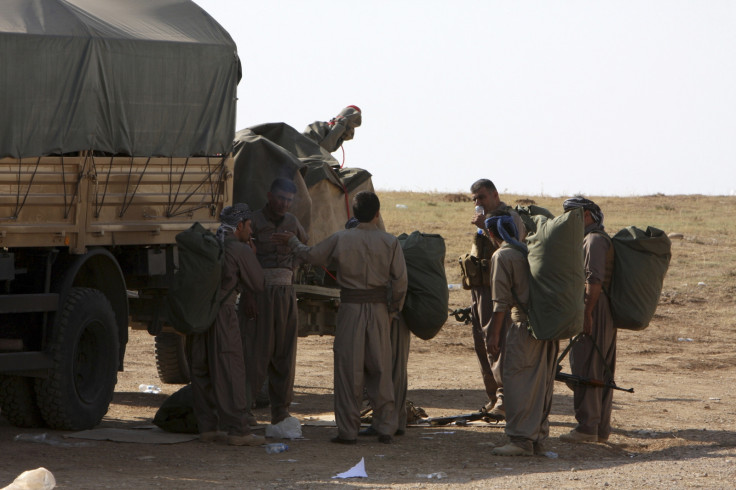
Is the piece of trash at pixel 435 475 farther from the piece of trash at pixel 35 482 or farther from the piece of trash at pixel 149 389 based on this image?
the piece of trash at pixel 149 389

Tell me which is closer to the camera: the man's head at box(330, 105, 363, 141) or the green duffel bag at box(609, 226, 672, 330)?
the green duffel bag at box(609, 226, 672, 330)

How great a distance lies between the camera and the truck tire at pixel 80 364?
869cm

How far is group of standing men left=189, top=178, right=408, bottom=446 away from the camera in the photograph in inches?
330

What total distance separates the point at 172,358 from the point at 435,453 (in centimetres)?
464

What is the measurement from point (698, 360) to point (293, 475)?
9.36 metres

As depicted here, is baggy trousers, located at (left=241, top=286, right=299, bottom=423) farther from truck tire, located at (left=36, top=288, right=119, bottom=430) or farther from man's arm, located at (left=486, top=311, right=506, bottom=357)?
man's arm, located at (left=486, top=311, right=506, bottom=357)

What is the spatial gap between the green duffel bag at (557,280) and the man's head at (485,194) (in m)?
1.62

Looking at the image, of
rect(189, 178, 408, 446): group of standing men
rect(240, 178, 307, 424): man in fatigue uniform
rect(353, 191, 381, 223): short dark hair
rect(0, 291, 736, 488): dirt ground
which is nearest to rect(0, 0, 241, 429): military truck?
rect(0, 291, 736, 488): dirt ground

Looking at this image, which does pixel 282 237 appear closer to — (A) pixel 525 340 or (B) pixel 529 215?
(A) pixel 525 340

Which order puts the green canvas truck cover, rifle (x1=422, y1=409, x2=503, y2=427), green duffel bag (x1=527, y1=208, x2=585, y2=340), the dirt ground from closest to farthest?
1. the dirt ground
2. green duffel bag (x1=527, y1=208, x2=585, y2=340)
3. the green canvas truck cover
4. rifle (x1=422, y1=409, x2=503, y2=427)

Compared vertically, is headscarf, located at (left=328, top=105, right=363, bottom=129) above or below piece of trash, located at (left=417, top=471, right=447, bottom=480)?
above

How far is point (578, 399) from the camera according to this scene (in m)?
8.95

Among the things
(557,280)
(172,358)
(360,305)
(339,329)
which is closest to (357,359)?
(339,329)

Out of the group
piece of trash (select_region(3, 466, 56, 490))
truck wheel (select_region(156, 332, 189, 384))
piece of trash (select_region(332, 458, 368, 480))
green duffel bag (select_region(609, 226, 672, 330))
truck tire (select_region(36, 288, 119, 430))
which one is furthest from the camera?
truck wheel (select_region(156, 332, 189, 384))
